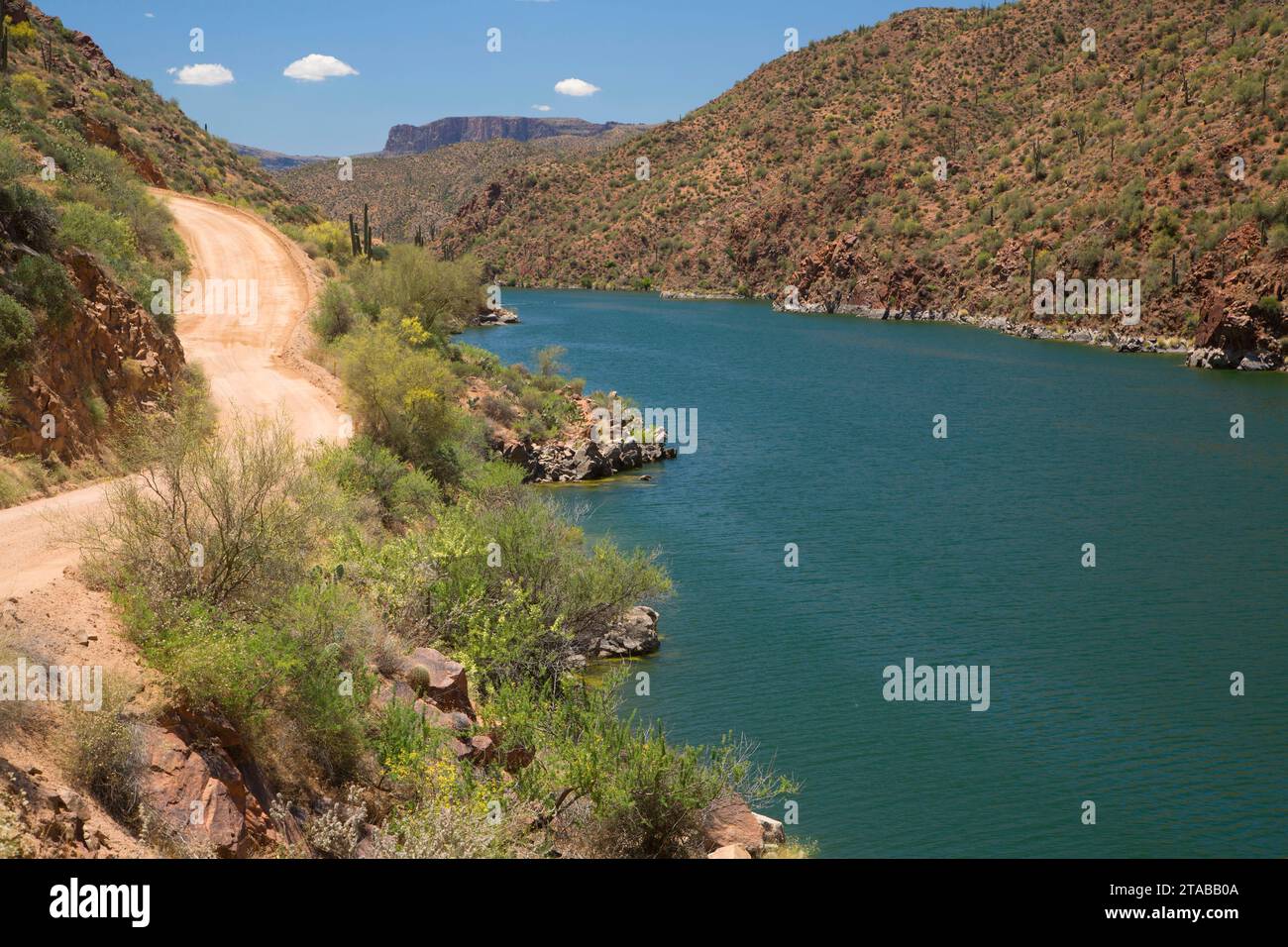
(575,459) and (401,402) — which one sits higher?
(401,402)

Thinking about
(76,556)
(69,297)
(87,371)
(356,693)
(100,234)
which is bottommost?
(356,693)

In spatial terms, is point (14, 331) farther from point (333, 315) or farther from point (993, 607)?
point (993, 607)

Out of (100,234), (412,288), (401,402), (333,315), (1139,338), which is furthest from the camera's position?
(1139,338)

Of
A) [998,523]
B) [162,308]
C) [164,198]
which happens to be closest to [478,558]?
[162,308]

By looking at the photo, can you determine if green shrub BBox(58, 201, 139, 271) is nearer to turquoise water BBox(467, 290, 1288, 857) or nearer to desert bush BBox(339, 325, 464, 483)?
desert bush BBox(339, 325, 464, 483)

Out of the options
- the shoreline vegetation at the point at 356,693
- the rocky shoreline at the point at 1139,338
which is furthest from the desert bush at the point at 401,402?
the rocky shoreline at the point at 1139,338

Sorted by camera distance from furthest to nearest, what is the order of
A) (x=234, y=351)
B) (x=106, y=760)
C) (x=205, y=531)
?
1. (x=234, y=351)
2. (x=205, y=531)
3. (x=106, y=760)

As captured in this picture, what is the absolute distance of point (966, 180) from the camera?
95.5m

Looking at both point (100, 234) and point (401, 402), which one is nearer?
point (100, 234)

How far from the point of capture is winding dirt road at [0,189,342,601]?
13.0 meters

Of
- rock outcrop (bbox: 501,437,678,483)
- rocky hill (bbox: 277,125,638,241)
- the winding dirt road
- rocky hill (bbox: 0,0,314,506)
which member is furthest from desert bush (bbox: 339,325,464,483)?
rocky hill (bbox: 277,125,638,241)

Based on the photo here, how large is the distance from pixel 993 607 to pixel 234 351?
2072cm

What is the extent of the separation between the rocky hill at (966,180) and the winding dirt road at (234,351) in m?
48.7

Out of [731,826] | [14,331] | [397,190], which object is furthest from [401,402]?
[397,190]
